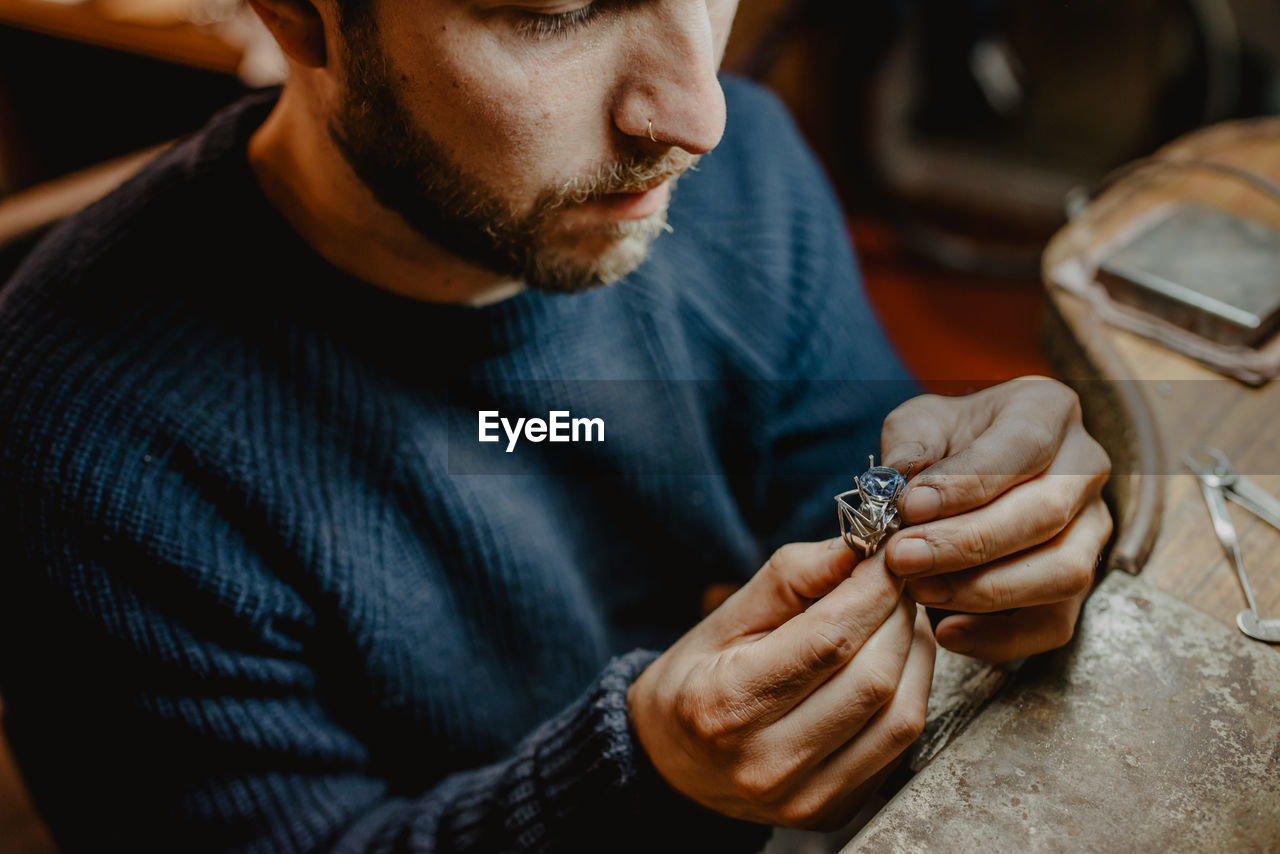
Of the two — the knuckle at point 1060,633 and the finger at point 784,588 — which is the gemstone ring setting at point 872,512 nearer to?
the finger at point 784,588

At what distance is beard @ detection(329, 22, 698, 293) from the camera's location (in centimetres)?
75

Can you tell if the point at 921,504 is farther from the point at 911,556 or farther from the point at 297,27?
the point at 297,27

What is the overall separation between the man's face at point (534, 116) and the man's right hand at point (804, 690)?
1.17ft

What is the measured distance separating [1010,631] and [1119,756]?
4.0 inches

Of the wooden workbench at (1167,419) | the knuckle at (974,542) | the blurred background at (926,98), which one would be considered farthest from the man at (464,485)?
the blurred background at (926,98)

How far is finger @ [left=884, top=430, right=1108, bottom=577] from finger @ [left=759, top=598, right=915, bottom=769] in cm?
5

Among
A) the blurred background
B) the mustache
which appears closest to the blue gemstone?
the mustache

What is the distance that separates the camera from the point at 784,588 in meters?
0.63

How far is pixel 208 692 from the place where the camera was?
0.82 metres

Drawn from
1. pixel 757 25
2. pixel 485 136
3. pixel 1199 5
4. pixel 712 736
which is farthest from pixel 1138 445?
pixel 757 25

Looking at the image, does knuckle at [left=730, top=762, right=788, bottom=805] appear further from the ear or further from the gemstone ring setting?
the ear

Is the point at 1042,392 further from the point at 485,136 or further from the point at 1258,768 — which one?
the point at 485,136

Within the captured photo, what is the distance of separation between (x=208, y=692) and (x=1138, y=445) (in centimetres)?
88

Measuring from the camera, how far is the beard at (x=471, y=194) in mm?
754
